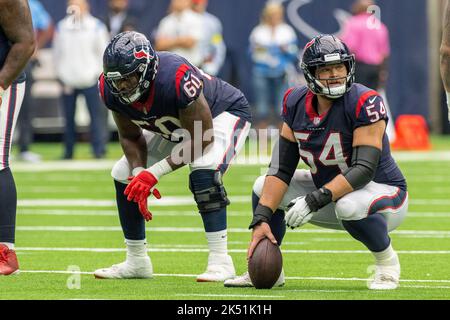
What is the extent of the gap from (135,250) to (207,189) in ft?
2.04

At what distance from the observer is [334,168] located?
6.63 meters

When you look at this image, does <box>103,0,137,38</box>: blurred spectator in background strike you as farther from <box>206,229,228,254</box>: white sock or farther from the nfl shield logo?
Answer: the nfl shield logo

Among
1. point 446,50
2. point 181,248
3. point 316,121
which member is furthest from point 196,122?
point 181,248

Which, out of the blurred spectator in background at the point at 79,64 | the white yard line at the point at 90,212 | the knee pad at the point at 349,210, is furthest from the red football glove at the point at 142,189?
the blurred spectator in background at the point at 79,64

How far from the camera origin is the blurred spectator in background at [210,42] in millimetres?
18094

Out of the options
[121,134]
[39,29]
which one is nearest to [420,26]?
[39,29]

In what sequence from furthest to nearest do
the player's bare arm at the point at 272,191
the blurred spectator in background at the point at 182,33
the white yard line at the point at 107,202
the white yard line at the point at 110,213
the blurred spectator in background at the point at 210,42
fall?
the blurred spectator in background at the point at 210,42
the blurred spectator in background at the point at 182,33
the white yard line at the point at 107,202
the white yard line at the point at 110,213
the player's bare arm at the point at 272,191

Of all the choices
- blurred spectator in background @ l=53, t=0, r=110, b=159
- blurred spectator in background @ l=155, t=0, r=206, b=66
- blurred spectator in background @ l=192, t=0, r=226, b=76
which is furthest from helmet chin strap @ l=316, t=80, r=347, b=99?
blurred spectator in background @ l=192, t=0, r=226, b=76

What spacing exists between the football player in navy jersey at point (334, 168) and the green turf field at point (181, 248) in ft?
1.05

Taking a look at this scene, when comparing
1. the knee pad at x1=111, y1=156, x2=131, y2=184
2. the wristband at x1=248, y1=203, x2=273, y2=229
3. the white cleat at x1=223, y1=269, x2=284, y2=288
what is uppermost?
the knee pad at x1=111, y1=156, x2=131, y2=184

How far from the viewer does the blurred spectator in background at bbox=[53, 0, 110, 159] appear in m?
16.3

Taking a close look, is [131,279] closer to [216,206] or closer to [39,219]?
[216,206]

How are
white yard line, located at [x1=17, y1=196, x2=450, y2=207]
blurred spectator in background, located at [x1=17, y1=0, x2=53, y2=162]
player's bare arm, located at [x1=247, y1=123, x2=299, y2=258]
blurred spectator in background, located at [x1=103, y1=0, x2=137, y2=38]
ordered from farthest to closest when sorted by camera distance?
blurred spectator in background, located at [x1=103, y1=0, x2=137, y2=38] < blurred spectator in background, located at [x1=17, y1=0, x2=53, y2=162] < white yard line, located at [x1=17, y1=196, x2=450, y2=207] < player's bare arm, located at [x1=247, y1=123, x2=299, y2=258]

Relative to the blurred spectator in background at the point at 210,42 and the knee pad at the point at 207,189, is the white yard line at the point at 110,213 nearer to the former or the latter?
the knee pad at the point at 207,189
